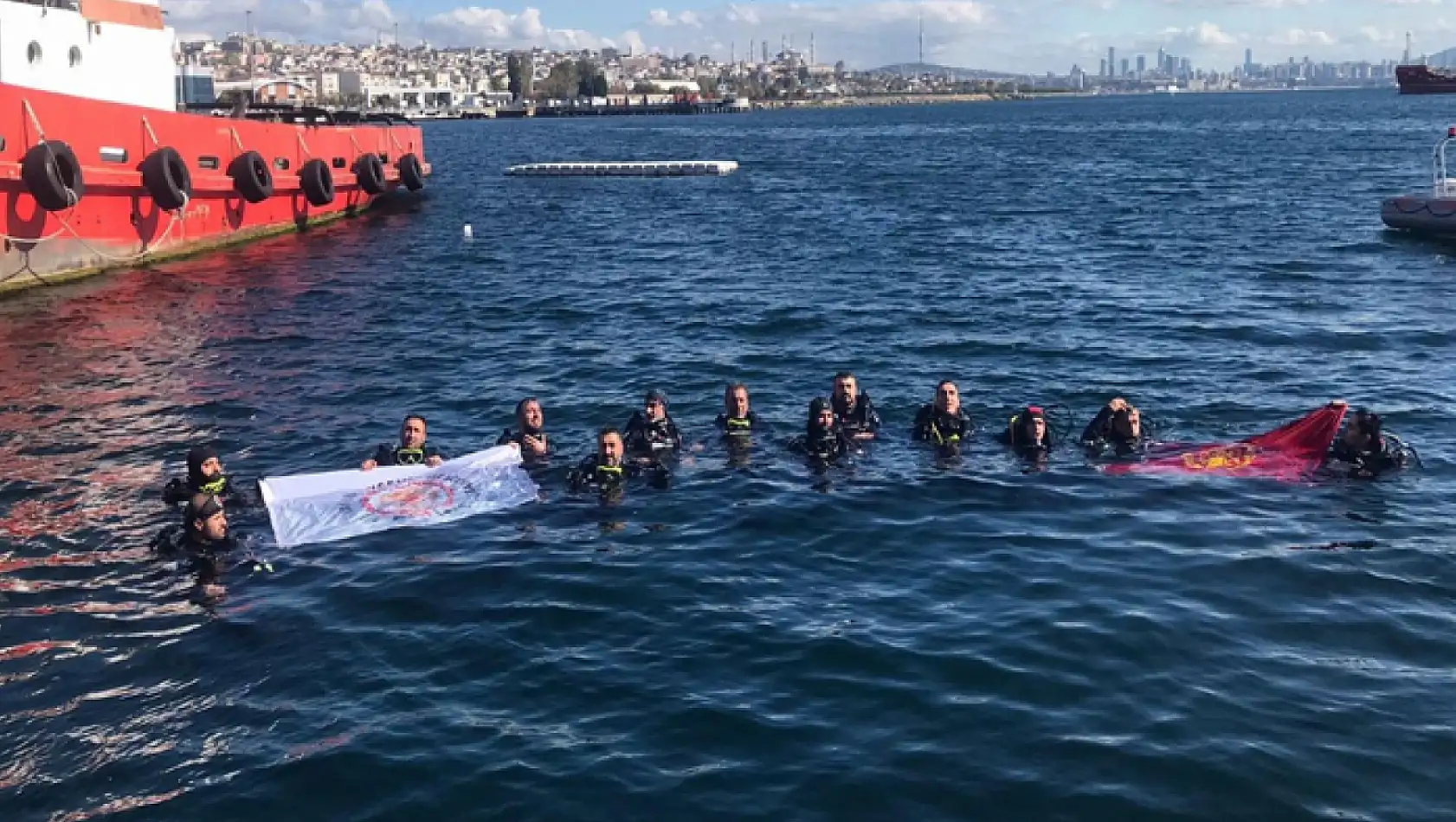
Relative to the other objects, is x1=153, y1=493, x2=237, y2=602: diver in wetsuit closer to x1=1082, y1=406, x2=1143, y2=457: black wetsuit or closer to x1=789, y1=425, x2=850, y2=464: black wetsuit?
x1=789, y1=425, x2=850, y2=464: black wetsuit

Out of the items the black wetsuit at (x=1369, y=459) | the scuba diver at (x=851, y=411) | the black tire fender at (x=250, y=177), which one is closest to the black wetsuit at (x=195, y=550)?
the scuba diver at (x=851, y=411)

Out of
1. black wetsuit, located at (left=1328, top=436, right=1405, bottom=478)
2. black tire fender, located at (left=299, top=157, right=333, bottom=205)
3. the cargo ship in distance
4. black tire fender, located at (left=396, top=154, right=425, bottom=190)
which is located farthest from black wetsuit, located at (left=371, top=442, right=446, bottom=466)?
black tire fender, located at (left=396, top=154, right=425, bottom=190)

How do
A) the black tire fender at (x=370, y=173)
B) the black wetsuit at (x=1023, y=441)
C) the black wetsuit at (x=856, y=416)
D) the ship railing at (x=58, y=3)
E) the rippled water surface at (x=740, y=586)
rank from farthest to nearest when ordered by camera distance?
the black tire fender at (x=370, y=173) → the ship railing at (x=58, y=3) → the black wetsuit at (x=856, y=416) → the black wetsuit at (x=1023, y=441) → the rippled water surface at (x=740, y=586)

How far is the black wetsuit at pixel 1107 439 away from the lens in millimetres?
16766

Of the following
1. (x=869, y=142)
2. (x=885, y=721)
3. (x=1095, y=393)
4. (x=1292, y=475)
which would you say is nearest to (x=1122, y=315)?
(x=1095, y=393)

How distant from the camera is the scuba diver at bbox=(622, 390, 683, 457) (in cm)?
1661

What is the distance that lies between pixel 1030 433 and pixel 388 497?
8328mm

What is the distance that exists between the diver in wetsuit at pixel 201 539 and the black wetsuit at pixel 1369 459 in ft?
43.5

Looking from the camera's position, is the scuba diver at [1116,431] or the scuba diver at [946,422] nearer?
the scuba diver at [1116,431]

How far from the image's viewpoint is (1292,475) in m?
15.6

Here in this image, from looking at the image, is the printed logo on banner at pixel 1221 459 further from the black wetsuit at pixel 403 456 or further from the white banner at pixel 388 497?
the black wetsuit at pixel 403 456

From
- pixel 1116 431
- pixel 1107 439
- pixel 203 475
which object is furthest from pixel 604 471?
pixel 1116 431

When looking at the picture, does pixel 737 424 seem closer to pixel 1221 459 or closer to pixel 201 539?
pixel 1221 459

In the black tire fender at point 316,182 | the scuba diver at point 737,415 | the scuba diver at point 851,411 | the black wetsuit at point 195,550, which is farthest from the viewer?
the black tire fender at point 316,182
